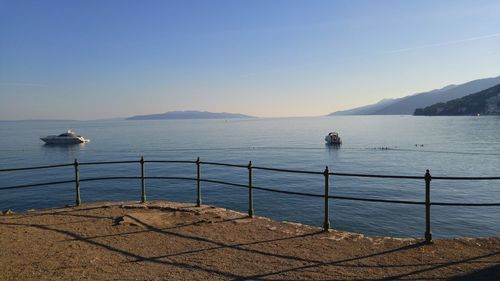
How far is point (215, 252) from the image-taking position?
750 cm

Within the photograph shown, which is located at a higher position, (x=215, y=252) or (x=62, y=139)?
(x=215, y=252)

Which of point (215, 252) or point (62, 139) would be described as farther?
point (62, 139)

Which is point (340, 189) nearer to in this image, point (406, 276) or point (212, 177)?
point (212, 177)

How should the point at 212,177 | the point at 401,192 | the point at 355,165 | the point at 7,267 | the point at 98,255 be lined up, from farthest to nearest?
1. the point at 355,165
2. the point at 212,177
3. the point at 401,192
4. the point at 98,255
5. the point at 7,267

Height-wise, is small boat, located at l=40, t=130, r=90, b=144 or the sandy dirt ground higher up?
the sandy dirt ground

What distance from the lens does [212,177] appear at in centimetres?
3903

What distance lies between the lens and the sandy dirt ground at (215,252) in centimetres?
642

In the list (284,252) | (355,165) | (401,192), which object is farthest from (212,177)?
(284,252)

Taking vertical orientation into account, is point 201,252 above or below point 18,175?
above

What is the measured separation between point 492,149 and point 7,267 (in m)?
72.7

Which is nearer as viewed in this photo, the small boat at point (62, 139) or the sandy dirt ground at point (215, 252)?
the sandy dirt ground at point (215, 252)

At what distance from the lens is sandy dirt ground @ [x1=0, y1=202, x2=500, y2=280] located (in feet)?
21.1

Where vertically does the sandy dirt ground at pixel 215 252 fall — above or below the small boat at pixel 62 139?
above

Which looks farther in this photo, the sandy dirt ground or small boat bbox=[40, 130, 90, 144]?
small boat bbox=[40, 130, 90, 144]
